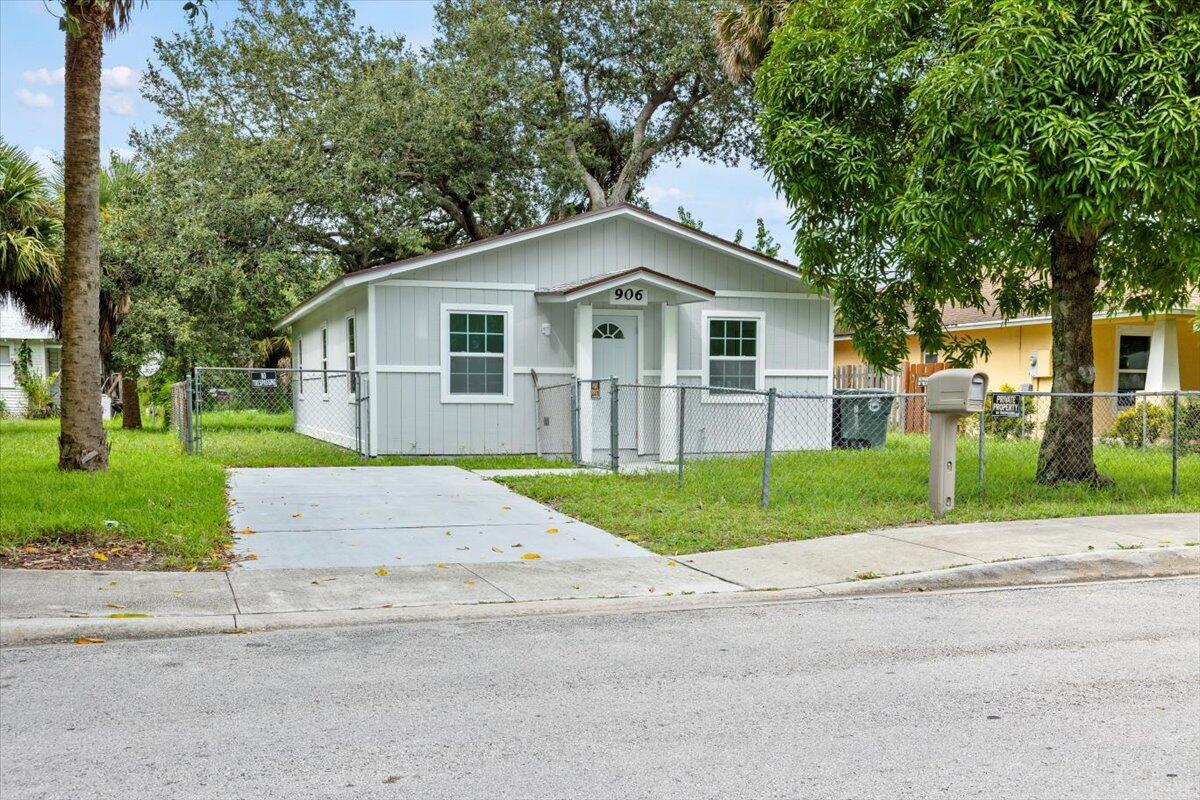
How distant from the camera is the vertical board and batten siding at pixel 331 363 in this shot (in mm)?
17281

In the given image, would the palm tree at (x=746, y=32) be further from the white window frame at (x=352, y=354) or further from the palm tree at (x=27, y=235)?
the palm tree at (x=27, y=235)

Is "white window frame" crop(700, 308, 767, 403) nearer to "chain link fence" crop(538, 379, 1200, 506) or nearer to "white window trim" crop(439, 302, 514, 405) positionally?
"chain link fence" crop(538, 379, 1200, 506)

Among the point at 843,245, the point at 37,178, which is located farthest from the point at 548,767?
the point at 37,178

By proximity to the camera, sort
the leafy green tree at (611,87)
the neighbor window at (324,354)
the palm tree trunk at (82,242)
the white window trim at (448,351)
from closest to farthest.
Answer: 1. the palm tree trunk at (82,242)
2. the white window trim at (448,351)
3. the neighbor window at (324,354)
4. the leafy green tree at (611,87)

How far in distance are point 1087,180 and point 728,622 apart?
5.83 metres

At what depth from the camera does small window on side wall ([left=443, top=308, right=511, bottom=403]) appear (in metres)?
16.5

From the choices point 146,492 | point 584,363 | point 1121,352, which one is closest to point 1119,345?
point 1121,352

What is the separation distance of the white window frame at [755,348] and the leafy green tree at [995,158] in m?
4.52

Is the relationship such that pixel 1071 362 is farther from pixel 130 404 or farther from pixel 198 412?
pixel 130 404

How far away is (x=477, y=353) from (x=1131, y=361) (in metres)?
14.4

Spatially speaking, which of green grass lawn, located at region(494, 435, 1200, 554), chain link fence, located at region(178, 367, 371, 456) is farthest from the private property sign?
chain link fence, located at region(178, 367, 371, 456)

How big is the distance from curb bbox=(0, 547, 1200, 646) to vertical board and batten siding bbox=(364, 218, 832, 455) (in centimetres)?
941

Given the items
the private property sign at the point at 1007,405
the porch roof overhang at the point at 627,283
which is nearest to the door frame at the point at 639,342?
the porch roof overhang at the point at 627,283

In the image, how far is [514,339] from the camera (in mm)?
16781
